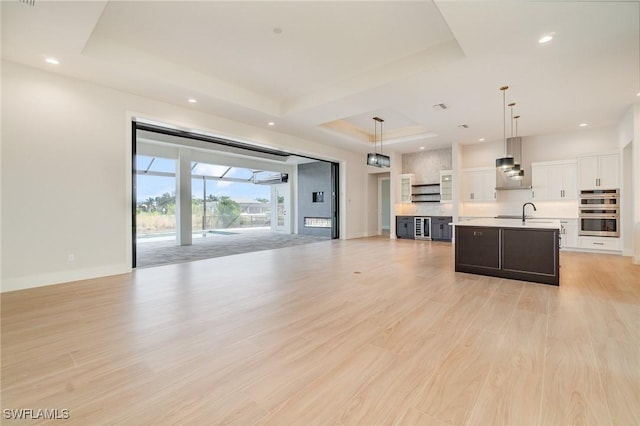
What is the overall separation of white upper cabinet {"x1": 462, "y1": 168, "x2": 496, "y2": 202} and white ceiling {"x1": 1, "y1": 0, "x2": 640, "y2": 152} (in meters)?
2.69

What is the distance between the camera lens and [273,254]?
23.4ft

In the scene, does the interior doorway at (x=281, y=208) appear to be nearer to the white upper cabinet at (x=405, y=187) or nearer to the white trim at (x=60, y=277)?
the white upper cabinet at (x=405, y=187)

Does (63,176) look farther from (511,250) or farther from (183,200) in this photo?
(511,250)

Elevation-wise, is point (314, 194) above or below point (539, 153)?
below

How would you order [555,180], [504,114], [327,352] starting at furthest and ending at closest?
[555,180], [504,114], [327,352]

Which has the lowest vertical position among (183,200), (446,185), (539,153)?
(183,200)

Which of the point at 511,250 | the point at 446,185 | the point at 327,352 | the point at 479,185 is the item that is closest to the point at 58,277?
the point at 327,352

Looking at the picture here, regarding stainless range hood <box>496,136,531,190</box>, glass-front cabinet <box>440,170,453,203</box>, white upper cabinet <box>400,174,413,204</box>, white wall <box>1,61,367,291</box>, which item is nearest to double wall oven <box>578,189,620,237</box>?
stainless range hood <box>496,136,531,190</box>

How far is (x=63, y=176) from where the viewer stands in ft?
14.7

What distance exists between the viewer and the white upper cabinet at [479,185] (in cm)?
879

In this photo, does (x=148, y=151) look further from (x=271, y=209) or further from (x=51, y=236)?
(x=271, y=209)

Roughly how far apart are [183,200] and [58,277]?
503cm

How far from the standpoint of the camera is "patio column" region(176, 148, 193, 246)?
9203 mm

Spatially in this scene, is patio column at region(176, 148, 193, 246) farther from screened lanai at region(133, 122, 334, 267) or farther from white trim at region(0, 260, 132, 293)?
white trim at region(0, 260, 132, 293)
